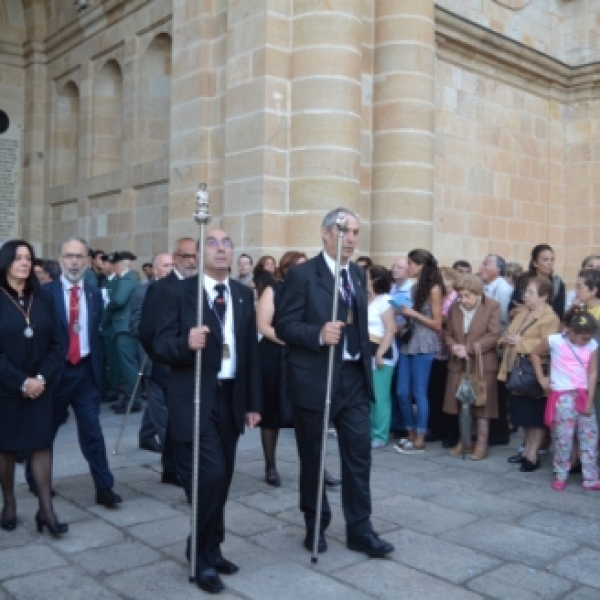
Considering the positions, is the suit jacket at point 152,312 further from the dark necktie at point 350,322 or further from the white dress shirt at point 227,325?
the dark necktie at point 350,322

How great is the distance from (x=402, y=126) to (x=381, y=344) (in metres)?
4.30

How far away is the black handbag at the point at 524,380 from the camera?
6.51 m

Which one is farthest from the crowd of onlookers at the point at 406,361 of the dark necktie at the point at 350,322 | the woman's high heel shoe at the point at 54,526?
the dark necktie at the point at 350,322

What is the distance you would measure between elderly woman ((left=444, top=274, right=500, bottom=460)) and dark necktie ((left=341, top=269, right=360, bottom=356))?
261cm

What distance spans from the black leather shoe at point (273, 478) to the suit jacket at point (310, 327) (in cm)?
158

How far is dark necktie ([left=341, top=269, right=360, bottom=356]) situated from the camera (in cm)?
454

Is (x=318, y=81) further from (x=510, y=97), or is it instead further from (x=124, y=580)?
(x=124, y=580)

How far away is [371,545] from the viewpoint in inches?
173

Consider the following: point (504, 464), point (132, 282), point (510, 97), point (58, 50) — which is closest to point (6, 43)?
point (58, 50)

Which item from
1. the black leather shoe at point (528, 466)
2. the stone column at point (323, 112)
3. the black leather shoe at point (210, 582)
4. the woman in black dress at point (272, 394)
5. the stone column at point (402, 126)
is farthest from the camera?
the stone column at point (402, 126)

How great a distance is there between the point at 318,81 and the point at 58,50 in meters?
7.66

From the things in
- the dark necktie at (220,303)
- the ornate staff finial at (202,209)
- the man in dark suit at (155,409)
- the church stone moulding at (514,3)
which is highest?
the church stone moulding at (514,3)

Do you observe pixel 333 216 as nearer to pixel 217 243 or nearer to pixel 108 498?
pixel 217 243

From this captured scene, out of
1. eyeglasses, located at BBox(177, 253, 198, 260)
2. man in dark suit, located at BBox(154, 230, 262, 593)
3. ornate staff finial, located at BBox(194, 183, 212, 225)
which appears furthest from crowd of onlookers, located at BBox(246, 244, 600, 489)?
ornate staff finial, located at BBox(194, 183, 212, 225)
